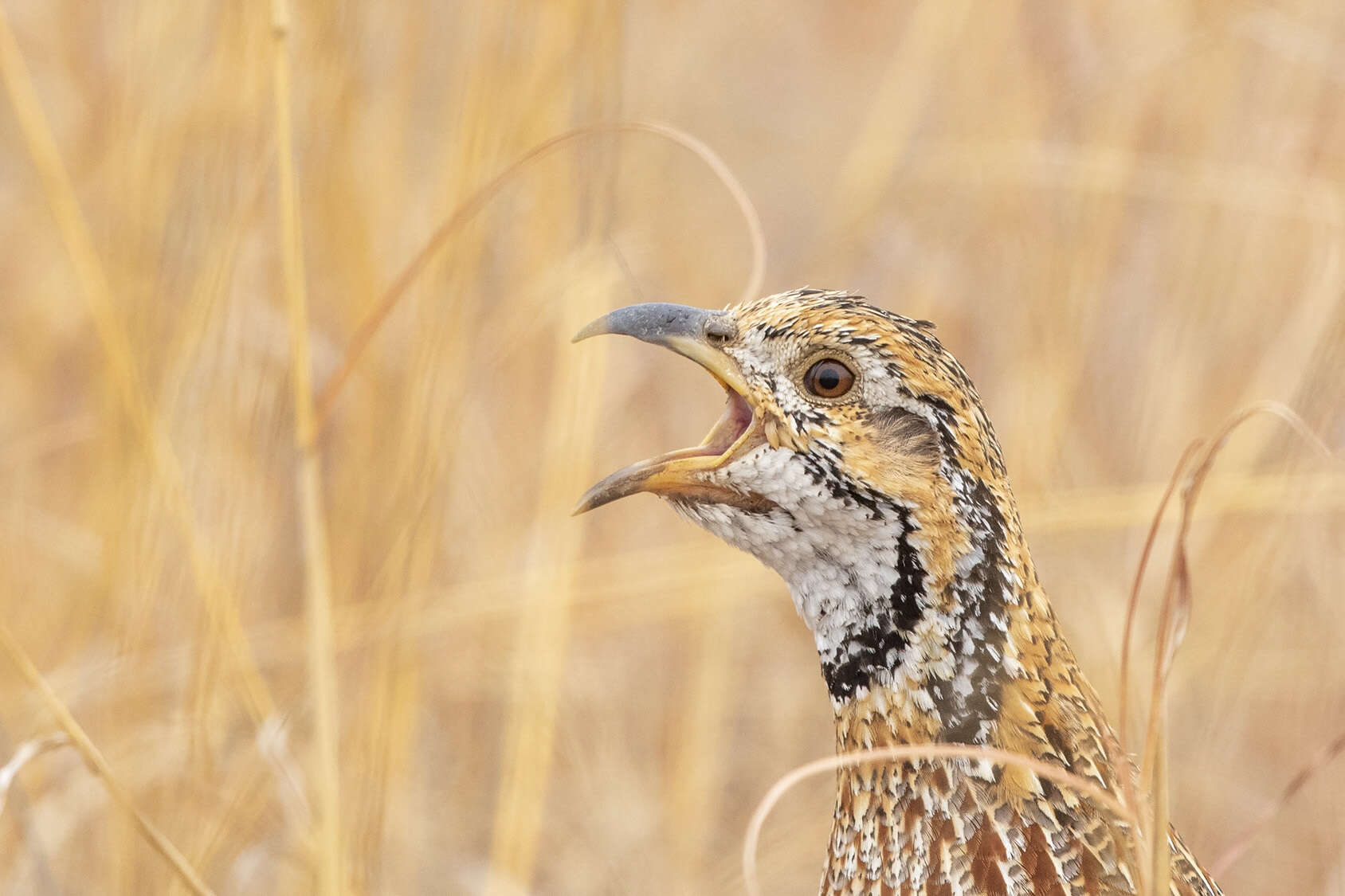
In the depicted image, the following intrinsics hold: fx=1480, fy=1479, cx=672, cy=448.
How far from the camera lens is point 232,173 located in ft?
8.97

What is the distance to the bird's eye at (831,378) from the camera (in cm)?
185

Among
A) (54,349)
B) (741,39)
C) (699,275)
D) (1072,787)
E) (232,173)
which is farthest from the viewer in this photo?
(741,39)

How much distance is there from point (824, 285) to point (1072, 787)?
2.00m

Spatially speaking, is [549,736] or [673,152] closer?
[549,736]

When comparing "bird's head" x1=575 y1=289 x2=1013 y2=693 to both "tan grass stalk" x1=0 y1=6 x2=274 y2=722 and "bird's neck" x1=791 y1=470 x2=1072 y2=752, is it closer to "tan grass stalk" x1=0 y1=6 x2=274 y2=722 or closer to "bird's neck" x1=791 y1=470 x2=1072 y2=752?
"bird's neck" x1=791 y1=470 x2=1072 y2=752

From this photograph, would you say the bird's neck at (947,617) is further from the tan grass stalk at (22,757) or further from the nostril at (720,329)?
the tan grass stalk at (22,757)

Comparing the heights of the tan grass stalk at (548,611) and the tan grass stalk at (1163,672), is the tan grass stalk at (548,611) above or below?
above

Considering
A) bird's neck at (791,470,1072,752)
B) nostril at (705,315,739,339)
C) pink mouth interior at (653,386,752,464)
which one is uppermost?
nostril at (705,315,739,339)

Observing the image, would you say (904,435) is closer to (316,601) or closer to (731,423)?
(731,423)

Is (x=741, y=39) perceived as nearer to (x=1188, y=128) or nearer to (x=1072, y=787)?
(x=1188, y=128)

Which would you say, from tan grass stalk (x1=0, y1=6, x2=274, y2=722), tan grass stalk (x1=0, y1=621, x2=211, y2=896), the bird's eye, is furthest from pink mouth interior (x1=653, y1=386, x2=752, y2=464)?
tan grass stalk (x1=0, y1=6, x2=274, y2=722)

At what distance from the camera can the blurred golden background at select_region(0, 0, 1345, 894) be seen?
102 inches

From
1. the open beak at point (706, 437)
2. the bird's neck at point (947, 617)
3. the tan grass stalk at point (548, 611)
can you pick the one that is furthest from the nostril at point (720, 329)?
the tan grass stalk at point (548, 611)

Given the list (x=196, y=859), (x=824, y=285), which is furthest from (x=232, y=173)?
(x=824, y=285)
